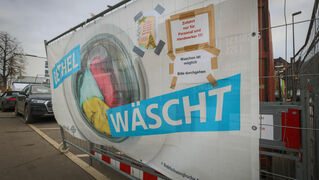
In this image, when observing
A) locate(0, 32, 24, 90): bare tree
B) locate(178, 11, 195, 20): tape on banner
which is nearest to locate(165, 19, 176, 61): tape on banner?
locate(178, 11, 195, 20): tape on banner

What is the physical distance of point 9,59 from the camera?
24203 mm

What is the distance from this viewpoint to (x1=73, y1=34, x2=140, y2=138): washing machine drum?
6.21 ft

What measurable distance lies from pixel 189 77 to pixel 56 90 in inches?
117

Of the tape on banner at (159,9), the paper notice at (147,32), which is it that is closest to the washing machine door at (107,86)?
the paper notice at (147,32)

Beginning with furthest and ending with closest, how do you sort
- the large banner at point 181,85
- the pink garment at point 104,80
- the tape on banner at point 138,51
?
the pink garment at point 104,80 < the tape on banner at point 138,51 < the large banner at point 181,85

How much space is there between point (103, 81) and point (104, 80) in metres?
0.03

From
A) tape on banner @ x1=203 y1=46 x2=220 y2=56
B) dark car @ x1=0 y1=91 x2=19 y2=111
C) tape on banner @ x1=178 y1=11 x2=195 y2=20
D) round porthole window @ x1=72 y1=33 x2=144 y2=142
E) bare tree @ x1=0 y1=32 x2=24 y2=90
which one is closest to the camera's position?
tape on banner @ x1=203 y1=46 x2=220 y2=56

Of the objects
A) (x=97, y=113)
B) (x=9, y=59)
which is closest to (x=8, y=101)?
(x=97, y=113)

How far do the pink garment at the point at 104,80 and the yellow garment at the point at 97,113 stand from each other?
0.13 m

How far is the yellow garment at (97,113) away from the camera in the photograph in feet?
7.21

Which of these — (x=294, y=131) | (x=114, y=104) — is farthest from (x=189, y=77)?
(x=294, y=131)

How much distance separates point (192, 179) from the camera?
1.40 metres

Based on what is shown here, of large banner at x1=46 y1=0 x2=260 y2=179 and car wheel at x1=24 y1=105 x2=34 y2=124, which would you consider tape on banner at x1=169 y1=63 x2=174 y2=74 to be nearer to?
large banner at x1=46 y1=0 x2=260 y2=179

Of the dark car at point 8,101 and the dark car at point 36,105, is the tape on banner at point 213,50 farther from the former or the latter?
the dark car at point 8,101
